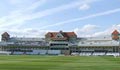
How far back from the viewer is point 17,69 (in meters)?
44.1

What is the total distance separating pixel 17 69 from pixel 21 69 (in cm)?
51

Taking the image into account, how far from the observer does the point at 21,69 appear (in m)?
44.3
